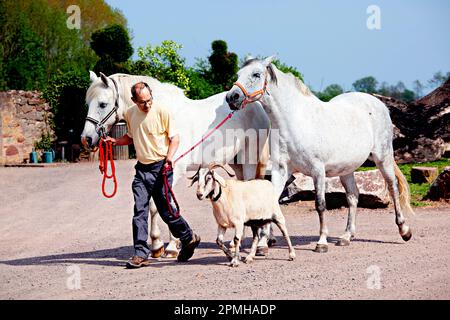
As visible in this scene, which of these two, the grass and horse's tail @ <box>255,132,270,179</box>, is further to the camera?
the grass

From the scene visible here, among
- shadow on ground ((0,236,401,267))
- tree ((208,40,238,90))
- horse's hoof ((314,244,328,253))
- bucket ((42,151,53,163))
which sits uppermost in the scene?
tree ((208,40,238,90))

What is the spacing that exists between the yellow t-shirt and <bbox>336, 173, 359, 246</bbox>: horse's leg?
2.76 metres

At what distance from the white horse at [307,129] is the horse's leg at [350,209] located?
0.01m

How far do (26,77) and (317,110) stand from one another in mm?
34388

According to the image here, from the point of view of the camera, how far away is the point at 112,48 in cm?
2291

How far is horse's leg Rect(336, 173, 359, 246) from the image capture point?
868 cm

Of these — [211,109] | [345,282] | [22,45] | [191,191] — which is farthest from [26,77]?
[345,282]

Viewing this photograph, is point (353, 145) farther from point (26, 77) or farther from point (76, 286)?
point (26, 77)

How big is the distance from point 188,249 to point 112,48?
16.4 meters

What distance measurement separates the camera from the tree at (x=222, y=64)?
997 inches

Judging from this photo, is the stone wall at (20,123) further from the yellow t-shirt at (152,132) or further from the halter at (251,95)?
the halter at (251,95)

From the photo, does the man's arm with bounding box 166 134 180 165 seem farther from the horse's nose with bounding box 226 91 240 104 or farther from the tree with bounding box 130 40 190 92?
the tree with bounding box 130 40 190 92

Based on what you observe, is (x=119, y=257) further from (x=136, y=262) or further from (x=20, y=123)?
(x=20, y=123)

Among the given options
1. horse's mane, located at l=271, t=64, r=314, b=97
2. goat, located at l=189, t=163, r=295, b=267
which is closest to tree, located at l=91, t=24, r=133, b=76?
horse's mane, located at l=271, t=64, r=314, b=97
